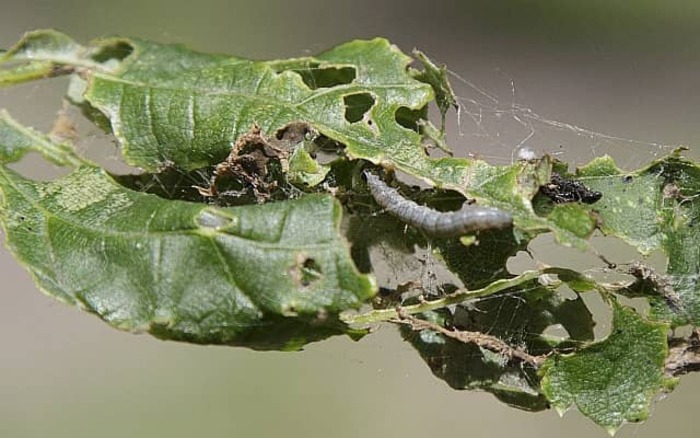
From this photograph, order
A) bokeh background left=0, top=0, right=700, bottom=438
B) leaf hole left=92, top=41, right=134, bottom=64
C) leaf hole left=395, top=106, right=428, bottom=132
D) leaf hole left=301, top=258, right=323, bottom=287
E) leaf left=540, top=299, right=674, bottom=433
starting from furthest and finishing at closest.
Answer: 1. bokeh background left=0, top=0, right=700, bottom=438
2. leaf hole left=92, top=41, right=134, bottom=64
3. leaf hole left=395, top=106, right=428, bottom=132
4. leaf left=540, top=299, right=674, bottom=433
5. leaf hole left=301, top=258, right=323, bottom=287

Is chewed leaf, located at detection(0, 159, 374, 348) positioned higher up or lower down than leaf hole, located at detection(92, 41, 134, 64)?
lower down

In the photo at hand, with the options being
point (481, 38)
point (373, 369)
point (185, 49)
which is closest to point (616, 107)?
point (481, 38)

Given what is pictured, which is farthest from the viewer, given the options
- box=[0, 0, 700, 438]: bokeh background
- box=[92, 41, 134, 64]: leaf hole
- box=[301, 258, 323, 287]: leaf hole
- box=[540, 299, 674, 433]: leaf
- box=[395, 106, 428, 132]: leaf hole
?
Answer: box=[0, 0, 700, 438]: bokeh background

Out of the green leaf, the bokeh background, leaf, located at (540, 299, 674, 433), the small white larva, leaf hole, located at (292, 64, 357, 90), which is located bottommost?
the bokeh background

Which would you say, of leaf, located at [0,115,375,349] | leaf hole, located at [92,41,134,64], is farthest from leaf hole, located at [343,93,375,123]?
leaf hole, located at [92,41,134,64]

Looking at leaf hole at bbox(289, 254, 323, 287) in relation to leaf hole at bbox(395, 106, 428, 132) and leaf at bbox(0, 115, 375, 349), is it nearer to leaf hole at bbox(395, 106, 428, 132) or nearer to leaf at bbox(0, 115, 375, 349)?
leaf at bbox(0, 115, 375, 349)

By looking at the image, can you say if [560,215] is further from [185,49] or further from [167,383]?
[167,383]
